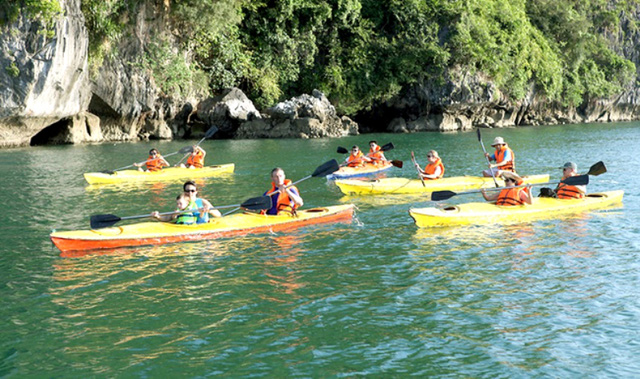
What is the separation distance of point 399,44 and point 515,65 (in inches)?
392

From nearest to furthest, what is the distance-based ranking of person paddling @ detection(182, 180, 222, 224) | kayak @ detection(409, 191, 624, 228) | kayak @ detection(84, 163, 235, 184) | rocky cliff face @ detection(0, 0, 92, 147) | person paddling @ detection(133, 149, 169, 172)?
person paddling @ detection(182, 180, 222, 224), kayak @ detection(409, 191, 624, 228), kayak @ detection(84, 163, 235, 184), person paddling @ detection(133, 149, 169, 172), rocky cliff face @ detection(0, 0, 92, 147)

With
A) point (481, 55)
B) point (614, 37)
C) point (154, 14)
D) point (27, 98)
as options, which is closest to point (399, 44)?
point (481, 55)

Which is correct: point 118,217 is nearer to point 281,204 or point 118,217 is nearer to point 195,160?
point 281,204

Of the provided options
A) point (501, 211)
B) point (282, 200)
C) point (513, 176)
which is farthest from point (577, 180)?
point (282, 200)

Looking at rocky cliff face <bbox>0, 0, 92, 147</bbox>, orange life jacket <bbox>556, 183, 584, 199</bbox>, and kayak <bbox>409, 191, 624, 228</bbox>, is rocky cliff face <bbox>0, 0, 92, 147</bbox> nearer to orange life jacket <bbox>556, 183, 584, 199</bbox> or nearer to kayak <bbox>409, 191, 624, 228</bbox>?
kayak <bbox>409, 191, 624, 228</bbox>

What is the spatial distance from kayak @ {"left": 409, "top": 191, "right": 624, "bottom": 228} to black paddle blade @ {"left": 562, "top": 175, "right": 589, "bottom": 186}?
579 millimetres

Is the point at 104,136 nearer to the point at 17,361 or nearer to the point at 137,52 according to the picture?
the point at 137,52

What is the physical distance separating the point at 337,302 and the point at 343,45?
36.3 meters

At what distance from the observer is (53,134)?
3189 cm

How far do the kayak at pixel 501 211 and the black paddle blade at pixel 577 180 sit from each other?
0.58m

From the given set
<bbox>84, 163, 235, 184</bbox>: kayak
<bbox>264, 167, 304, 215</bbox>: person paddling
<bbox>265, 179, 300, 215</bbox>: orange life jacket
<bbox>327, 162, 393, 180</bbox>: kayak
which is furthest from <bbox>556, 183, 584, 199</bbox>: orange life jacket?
<bbox>84, 163, 235, 184</bbox>: kayak

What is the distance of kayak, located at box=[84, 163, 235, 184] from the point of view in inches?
699

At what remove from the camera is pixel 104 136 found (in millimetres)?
33938

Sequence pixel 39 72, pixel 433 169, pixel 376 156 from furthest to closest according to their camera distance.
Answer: pixel 39 72 < pixel 376 156 < pixel 433 169
